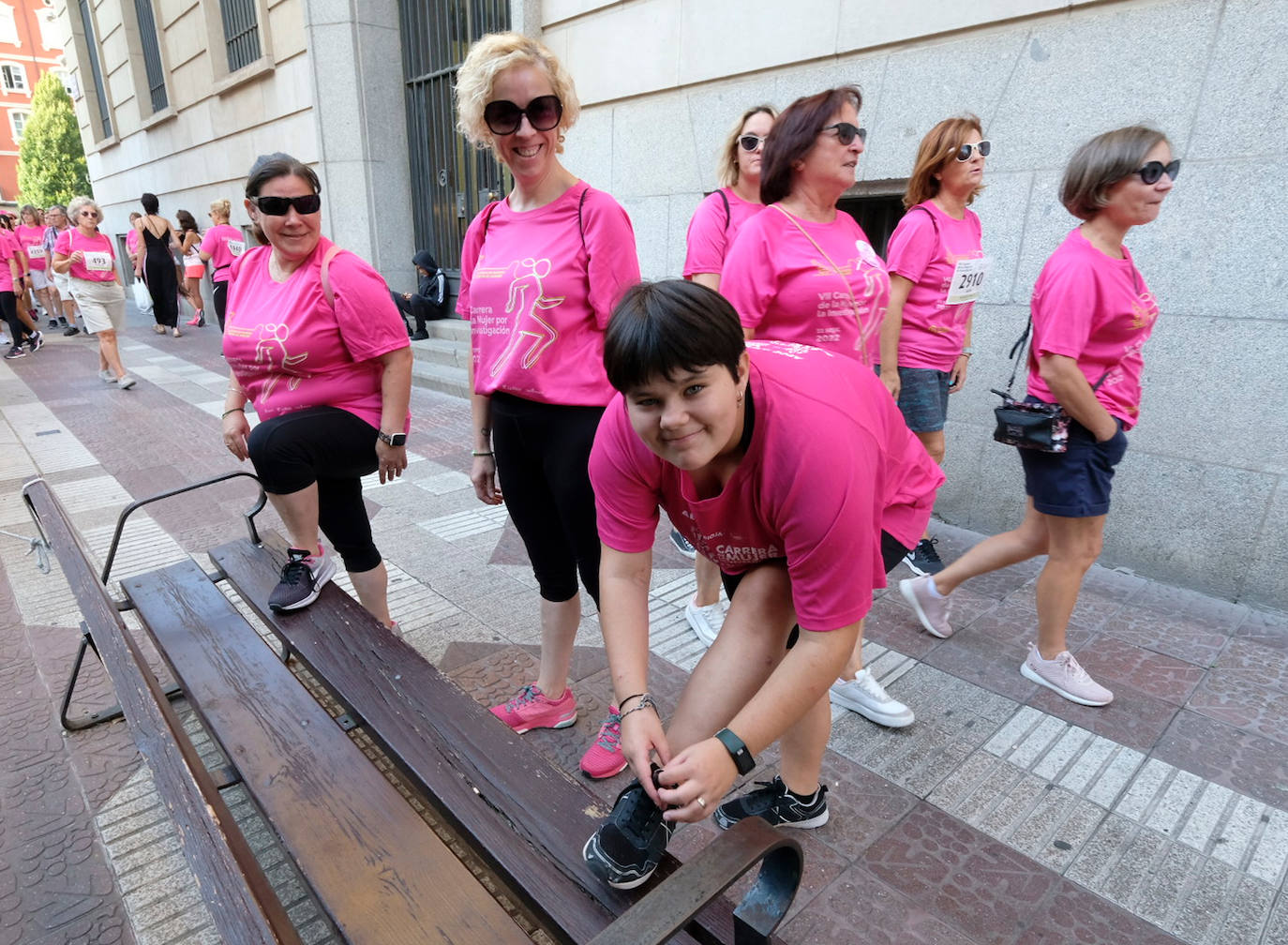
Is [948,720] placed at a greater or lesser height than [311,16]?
→ lesser

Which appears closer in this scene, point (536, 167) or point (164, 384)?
point (536, 167)

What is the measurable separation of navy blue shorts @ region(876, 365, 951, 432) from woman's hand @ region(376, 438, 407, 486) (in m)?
2.25

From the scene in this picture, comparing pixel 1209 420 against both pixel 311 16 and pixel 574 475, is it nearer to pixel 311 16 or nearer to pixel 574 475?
pixel 574 475

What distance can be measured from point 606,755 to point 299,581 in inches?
46.3

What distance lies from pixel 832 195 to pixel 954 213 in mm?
1151

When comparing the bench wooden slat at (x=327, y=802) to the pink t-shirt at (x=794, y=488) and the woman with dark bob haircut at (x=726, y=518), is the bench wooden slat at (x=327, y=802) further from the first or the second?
the pink t-shirt at (x=794, y=488)

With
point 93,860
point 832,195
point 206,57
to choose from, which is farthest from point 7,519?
point 206,57

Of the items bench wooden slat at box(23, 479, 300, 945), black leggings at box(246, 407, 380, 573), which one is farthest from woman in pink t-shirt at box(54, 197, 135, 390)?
bench wooden slat at box(23, 479, 300, 945)

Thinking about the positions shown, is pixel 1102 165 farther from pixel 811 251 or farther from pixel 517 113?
pixel 517 113

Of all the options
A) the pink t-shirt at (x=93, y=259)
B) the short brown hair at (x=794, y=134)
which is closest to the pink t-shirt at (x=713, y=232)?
the short brown hair at (x=794, y=134)

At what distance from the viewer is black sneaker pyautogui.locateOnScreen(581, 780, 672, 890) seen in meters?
1.39

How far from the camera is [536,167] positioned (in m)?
2.17

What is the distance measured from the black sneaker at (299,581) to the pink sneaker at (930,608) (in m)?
2.38

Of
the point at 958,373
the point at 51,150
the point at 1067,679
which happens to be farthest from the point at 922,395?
the point at 51,150
